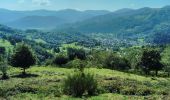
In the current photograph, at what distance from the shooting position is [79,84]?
6256 cm

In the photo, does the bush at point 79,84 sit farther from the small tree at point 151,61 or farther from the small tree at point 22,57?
the small tree at point 151,61

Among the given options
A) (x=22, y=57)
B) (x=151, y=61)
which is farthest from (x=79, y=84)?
(x=151, y=61)

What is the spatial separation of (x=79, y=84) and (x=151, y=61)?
50.1 m

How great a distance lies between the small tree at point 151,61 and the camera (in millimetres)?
107688

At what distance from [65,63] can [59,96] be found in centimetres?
6940

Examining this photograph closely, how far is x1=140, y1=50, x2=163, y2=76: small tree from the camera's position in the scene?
108m

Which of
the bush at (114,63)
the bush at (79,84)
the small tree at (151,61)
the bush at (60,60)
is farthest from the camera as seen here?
the bush at (114,63)

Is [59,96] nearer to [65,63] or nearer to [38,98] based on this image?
[38,98]

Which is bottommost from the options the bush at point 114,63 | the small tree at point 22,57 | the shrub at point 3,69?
the bush at point 114,63

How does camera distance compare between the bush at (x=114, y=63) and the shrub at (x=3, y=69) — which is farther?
the bush at (x=114, y=63)

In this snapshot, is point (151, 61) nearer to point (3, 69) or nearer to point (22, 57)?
point (22, 57)

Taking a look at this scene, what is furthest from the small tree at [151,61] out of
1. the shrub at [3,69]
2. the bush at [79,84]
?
the bush at [79,84]

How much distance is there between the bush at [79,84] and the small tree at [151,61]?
46.8 m

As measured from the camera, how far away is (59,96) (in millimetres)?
61719
